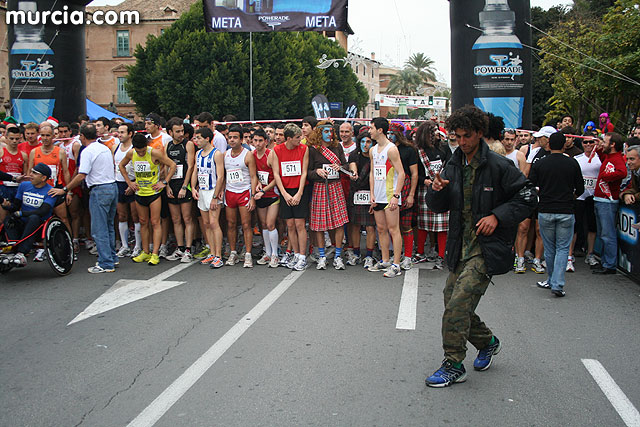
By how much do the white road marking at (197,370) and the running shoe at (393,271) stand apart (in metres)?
1.89

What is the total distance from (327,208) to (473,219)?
15.7 ft

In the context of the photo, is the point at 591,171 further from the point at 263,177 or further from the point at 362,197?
the point at 263,177

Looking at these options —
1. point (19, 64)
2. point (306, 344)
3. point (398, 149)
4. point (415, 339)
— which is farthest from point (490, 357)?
point (19, 64)

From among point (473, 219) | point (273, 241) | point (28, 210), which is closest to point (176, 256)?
point (273, 241)

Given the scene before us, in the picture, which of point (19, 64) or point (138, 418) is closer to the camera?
point (138, 418)

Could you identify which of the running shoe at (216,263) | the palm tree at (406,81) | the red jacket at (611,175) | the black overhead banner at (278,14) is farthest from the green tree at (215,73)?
the palm tree at (406,81)

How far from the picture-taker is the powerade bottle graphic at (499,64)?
45.5 ft

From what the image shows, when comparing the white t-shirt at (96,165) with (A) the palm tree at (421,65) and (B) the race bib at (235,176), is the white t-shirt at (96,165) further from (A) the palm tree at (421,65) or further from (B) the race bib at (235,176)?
(A) the palm tree at (421,65)

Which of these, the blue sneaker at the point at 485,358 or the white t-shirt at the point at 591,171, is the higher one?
the white t-shirt at the point at 591,171

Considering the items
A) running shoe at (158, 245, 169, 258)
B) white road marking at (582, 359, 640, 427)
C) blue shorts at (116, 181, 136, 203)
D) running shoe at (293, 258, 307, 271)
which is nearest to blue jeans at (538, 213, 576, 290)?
white road marking at (582, 359, 640, 427)

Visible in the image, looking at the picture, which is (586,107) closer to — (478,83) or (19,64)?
(478,83)

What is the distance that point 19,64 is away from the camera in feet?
54.2

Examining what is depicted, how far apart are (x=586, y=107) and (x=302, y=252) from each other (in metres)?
22.2

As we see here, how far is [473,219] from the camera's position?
469 cm
